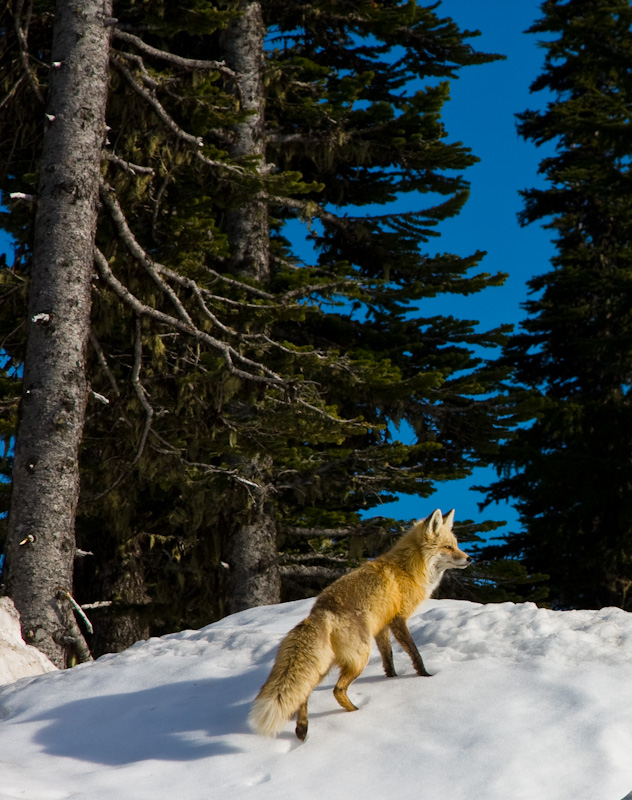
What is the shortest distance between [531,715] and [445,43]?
569 inches

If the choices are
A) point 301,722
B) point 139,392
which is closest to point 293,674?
point 301,722

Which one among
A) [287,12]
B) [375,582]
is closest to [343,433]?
[375,582]

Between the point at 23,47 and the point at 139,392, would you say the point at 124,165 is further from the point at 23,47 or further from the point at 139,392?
the point at 139,392

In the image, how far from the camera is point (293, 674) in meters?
5.30

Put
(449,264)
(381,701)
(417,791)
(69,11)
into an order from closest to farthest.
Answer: (417,791), (381,701), (69,11), (449,264)

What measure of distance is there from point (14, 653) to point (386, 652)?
4.34 m

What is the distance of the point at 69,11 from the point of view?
411 inches

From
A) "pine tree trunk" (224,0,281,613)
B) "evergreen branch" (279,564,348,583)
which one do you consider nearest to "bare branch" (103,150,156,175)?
"pine tree trunk" (224,0,281,613)

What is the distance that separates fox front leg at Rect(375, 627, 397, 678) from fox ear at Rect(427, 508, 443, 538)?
83 cm

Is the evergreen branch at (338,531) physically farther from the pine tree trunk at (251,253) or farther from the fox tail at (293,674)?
the fox tail at (293,674)

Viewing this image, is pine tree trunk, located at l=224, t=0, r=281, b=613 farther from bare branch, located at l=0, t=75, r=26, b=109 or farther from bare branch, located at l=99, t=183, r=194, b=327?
bare branch, located at l=0, t=75, r=26, b=109

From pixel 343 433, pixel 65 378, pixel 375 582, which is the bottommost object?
pixel 375 582

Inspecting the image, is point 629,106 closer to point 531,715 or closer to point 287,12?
point 287,12

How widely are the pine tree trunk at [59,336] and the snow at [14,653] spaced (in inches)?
5.5
